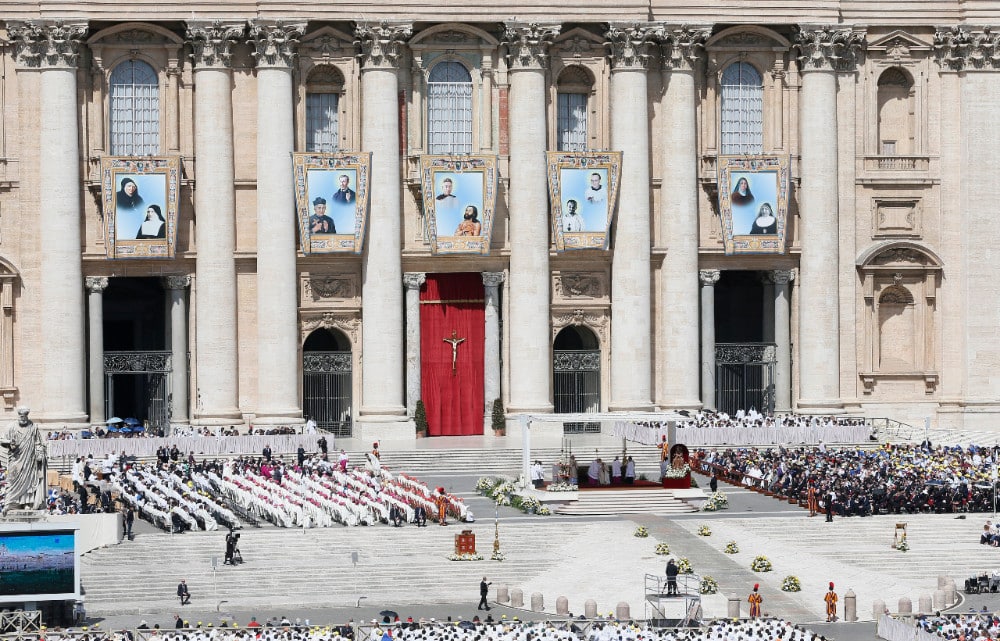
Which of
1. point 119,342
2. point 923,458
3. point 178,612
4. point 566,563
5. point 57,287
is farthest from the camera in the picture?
point 119,342

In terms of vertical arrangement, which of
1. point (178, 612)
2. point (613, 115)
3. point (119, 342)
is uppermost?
point (613, 115)

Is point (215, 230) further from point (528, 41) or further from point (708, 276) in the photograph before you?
point (708, 276)

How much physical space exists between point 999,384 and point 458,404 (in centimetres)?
2433

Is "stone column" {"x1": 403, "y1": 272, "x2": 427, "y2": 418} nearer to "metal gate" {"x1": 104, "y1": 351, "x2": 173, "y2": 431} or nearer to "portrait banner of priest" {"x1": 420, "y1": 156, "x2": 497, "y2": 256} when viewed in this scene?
"portrait banner of priest" {"x1": 420, "y1": 156, "x2": 497, "y2": 256}

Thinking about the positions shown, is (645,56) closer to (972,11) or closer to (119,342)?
(972,11)

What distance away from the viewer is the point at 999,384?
346 feet

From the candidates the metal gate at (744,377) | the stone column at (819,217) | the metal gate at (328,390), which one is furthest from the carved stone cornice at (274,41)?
the metal gate at (744,377)

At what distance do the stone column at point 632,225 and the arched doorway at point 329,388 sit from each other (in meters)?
11.8

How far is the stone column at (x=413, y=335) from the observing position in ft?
339

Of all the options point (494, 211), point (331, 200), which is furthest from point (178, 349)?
point (494, 211)

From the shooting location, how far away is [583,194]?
102625 mm

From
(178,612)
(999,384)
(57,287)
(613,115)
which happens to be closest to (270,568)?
(178,612)

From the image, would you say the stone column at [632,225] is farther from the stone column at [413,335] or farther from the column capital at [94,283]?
the column capital at [94,283]

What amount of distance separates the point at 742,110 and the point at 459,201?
14.0 meters
